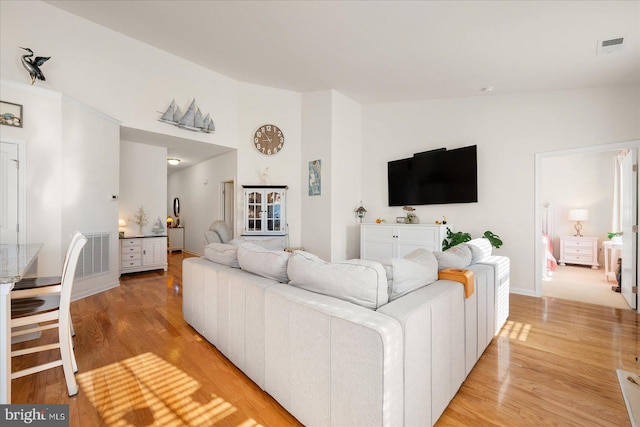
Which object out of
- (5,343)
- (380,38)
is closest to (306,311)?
(5,343)

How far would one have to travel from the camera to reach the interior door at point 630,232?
3305 millimetres

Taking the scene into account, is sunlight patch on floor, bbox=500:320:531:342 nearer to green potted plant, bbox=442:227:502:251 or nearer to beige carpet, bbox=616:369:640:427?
beige carpet, bbox=616:369:640:427

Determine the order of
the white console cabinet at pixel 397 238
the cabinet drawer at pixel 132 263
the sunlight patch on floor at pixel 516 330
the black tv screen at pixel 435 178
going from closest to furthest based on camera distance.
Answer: the sunlight patch on floor at pixel 516 330 → the white console cabinet at pixel 397 238 → the black tv screen at pixel 435 178 → the cabinet drawer at pixel 132 263

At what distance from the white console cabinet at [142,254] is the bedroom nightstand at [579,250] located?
27.2ft

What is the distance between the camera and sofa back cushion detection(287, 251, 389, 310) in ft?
4.18

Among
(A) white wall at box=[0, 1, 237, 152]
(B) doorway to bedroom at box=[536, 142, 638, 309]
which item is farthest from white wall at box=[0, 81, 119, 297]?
(B) doorway to bedroom at box=[536, 142, 638, 309]

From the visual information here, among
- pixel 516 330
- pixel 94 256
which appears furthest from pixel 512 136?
pixel 94 256

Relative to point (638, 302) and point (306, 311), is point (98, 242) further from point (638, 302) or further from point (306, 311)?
point (638, 302)

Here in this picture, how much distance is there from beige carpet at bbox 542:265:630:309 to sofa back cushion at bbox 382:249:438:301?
11.3ft

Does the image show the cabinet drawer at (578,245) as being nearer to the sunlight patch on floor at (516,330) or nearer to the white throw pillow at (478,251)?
the sunlight patch on floor at (516,330)

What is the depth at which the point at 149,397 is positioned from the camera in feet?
5.39

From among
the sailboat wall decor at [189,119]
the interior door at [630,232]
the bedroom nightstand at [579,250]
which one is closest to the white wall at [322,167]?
the sailboat wall decor at [189,119]

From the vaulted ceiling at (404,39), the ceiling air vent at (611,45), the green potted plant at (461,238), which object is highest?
the vaulted ceiling at (404,39)

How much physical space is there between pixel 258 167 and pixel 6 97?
3261 mm
